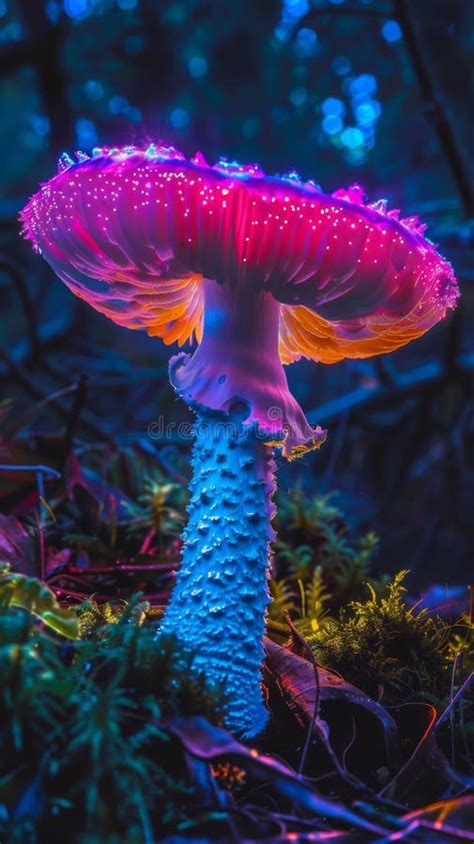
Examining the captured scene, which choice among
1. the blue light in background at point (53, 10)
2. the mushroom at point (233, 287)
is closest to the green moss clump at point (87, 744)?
the mushroom at point (233, 287)

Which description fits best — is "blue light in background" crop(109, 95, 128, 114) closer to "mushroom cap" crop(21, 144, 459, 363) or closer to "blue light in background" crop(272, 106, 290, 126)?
"blue light in background" crop(272, 106, 290, 126)

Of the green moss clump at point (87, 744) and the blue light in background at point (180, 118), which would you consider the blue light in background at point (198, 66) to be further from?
the green moss clump at point (87, 744)

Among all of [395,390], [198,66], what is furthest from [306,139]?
[395,390]

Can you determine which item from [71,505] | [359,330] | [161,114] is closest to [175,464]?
[71,505]

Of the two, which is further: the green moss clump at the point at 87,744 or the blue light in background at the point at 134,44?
the blue light in background at the point at 134,44

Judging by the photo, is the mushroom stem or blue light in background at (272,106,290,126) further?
blue light in background at (272,106,290,126)

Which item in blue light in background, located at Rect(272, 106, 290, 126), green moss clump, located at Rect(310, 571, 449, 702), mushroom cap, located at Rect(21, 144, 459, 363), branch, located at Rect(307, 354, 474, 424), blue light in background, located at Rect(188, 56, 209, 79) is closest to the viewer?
mushroom cap, located at Rect(21, 144, 459, 363)

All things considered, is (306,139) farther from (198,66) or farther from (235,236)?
(235,236)

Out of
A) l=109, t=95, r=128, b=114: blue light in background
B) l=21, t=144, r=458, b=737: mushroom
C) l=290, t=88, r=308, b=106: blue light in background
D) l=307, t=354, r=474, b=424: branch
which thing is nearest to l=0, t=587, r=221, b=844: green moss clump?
l=21, t=144, r=458, b=737: mushroom
